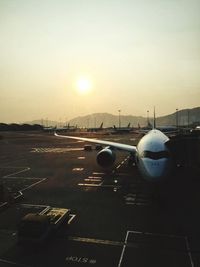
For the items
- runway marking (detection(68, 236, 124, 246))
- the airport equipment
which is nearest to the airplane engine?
the airport equipment

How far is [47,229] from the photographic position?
17.0 meters

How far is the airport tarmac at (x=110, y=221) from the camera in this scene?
584 inches

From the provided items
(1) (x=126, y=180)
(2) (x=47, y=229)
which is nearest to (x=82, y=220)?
(2) (x=47, y=229)

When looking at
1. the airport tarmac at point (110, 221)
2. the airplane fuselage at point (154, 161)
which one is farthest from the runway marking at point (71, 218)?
the airplane fuselage at point (154, 161)

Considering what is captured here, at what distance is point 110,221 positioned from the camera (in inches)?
787

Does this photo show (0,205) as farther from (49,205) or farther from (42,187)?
(42,187)

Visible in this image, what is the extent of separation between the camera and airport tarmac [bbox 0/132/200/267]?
14838 millimetres

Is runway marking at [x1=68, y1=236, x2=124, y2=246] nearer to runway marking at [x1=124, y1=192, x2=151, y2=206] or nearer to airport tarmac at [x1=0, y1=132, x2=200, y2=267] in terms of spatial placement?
airport tarmac at [x1=0, y1=132, x2=200, y2=267]

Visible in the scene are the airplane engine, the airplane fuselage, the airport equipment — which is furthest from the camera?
the airplane engine

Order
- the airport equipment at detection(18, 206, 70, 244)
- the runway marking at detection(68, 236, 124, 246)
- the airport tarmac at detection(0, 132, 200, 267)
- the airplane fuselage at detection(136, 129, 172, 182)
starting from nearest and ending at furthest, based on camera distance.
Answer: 1. the airport tarmac at detection(0, 132, 200, 267)
2. the airport equipment at detection(18, 206, 70, 244)
3. the runway marking at detection(68, 236, 124, 246)
4. the airplane fuselage at detection(136, 129, 172, 182)

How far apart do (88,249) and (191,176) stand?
2392 cm

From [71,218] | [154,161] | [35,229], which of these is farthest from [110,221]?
[154,161]

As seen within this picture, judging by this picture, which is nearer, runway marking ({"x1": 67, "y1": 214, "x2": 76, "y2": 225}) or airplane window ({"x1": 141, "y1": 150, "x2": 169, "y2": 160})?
runway marking ({"x1": 67, "y1": 214, "x2": 76, "y2": 225})

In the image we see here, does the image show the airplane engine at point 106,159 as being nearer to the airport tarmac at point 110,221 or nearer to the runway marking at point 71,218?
the airport tarmac at point 110,221
